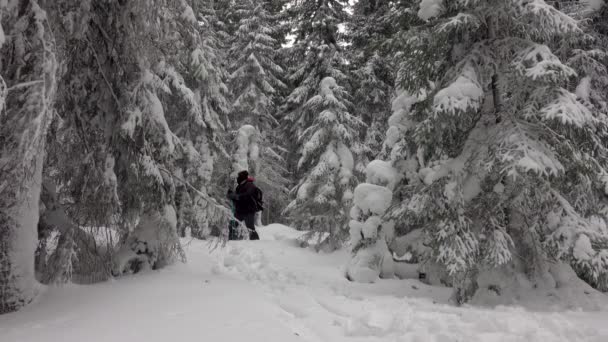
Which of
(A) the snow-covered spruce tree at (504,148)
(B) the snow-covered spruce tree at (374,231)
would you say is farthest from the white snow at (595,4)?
(B) the snow-covered spruce tree at (374,231)

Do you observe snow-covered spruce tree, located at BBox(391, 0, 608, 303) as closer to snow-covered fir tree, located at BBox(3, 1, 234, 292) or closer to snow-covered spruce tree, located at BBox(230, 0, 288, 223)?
snow-covered fir tree, located at BBox(3, 1, 234, 292)

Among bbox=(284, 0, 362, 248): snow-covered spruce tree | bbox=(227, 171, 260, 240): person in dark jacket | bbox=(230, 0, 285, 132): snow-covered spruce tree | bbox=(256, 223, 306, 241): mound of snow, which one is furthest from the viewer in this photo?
bbox=(230, 0, 285, 132): snow-covered spruce tree

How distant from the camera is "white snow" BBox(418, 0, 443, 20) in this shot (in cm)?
628

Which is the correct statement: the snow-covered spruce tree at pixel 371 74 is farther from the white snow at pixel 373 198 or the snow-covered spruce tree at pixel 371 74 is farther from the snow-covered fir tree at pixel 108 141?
the snow-covered fir tree at pixel 108 141

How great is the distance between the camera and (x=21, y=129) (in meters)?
3.76

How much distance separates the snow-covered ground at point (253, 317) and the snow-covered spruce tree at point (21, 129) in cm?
47

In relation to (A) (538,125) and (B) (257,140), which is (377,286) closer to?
(A) (538,125)

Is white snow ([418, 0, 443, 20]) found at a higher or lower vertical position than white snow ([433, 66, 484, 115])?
higher

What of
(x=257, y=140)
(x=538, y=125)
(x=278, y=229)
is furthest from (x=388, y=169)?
(x=257, y=140)

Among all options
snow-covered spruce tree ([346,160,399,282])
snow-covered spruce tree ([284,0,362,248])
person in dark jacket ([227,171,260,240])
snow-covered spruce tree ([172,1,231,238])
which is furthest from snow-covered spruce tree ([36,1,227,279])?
snow-covered spruce tree ([284,0,362,248])

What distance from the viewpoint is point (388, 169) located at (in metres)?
8.20

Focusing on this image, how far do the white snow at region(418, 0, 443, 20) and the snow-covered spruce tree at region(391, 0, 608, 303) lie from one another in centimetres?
2

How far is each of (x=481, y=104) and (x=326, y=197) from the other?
5987 mm

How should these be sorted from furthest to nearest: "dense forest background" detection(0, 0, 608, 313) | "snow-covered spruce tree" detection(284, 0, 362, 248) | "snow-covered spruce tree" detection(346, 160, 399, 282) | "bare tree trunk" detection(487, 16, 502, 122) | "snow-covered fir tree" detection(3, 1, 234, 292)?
"snow-covered spruce tree" detection(284, 0, 362, 248), "snow-covered spruce tree" detection(346, 160, 399, 282), "bare tree trunk" detection(487, 16, 502, 122), "snow-covered fir tree" detection(3, 1, 234, 292), "dense forest background" detection(0, 0, 608, 313)
